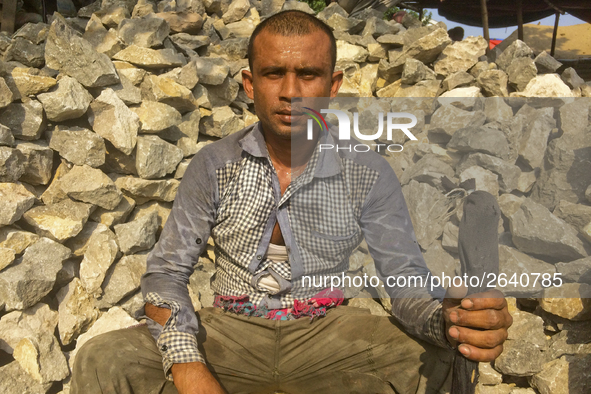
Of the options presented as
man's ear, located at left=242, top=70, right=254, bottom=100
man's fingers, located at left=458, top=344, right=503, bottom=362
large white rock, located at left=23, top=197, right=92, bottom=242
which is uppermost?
man's ear, located at left=242, top=70, right=254, bottom=100

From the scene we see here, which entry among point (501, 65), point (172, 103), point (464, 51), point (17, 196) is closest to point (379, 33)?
point (464, 51)

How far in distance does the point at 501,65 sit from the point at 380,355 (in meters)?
3.80

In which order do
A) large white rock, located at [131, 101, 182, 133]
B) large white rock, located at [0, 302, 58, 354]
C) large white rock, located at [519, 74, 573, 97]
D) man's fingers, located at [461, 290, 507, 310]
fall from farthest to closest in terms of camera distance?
large white rock, located at [519, 74, 573, 97], large white rock, located at [131, 101, 182, 133], large white rock, located at [0, 302, 58, 354], man's fingers, located at [461, 290, 507, 310]

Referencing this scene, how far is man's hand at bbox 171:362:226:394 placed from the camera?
1752mm

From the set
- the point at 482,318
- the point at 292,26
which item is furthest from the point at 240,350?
the point at 292,26

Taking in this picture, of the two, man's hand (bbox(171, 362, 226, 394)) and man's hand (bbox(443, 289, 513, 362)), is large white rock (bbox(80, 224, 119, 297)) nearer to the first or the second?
man's hand (bbox(171, 362, 226, 394))

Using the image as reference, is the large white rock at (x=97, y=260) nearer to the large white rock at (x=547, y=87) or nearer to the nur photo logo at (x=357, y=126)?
the nur photo logo at (x=357, y=126)

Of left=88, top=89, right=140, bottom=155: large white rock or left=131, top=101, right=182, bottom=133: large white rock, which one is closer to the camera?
left=88, top=89, right=140, bottom=155: large white rock

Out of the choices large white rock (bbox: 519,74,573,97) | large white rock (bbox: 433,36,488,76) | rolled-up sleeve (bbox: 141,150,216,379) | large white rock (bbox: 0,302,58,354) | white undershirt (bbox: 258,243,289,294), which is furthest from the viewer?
large white rock (bbox: 433,36,488,76)

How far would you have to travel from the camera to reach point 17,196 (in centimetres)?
280

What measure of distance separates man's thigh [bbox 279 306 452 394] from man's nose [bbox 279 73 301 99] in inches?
41.6

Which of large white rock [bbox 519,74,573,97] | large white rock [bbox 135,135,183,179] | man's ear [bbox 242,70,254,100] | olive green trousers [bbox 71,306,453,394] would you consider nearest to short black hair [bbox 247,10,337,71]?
man's ear [bbox 242,70,254,100]

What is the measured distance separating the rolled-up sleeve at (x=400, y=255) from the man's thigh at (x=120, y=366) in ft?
3.36

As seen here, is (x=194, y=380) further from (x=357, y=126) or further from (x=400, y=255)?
(x=357, y=126)
